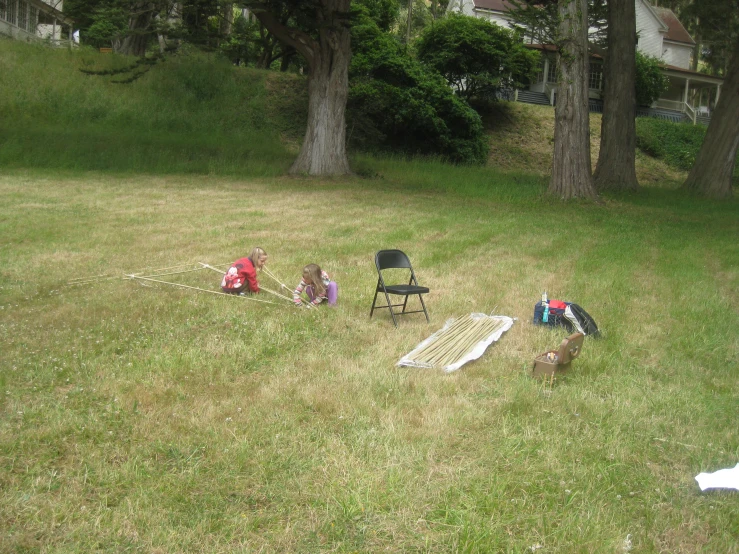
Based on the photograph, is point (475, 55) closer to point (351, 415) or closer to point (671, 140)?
point (671, 140)

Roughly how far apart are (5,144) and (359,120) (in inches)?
509

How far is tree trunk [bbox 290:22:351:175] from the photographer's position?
20469mm

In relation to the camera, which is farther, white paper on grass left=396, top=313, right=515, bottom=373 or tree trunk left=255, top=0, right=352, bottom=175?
tree trunk left=255, top=0, right=352, bottom=175

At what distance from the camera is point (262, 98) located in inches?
1171

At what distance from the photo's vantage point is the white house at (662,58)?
42.5 meters

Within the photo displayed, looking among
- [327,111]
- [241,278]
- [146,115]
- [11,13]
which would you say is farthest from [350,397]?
[11,13]

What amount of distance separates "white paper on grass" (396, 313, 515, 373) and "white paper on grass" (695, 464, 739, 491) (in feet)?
7.26

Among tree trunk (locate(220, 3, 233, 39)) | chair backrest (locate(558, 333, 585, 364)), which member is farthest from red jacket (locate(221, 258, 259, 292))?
tree trunk (locate(220, 3, 233, 39))

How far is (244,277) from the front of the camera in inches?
329

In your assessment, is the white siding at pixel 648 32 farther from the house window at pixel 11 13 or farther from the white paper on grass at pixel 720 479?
the white paper on grass at pixel 720 479

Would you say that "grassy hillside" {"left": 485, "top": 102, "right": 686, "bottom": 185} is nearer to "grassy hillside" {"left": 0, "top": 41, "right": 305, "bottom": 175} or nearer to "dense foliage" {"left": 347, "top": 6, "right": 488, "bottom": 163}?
"dense foliage" {"left": 347, "top": 6, "right": 488, "bottom": 163}

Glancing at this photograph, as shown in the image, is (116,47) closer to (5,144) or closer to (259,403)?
(5,144)

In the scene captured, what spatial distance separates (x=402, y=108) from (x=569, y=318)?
23099 mm

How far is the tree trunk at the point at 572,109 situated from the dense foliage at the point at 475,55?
15574mm
